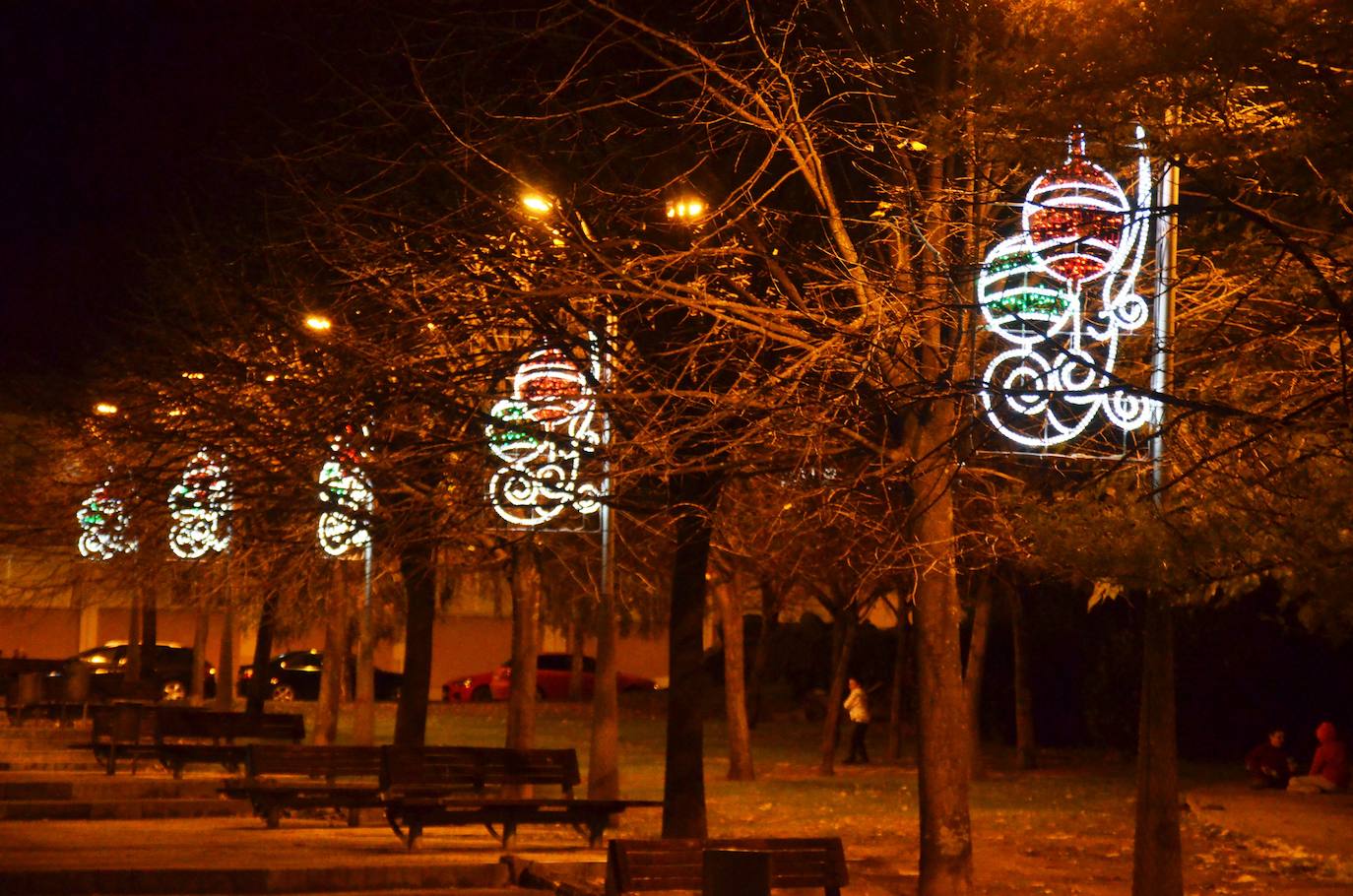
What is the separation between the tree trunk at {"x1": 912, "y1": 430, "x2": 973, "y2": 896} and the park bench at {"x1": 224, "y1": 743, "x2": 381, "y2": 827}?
613cm

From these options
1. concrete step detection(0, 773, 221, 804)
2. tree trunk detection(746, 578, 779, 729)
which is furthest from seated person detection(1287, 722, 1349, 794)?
tree trunk detection(746, 578, 779, 729)

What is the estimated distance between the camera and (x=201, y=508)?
58.4 ft

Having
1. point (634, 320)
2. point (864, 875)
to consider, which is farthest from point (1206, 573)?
point (634, 320)

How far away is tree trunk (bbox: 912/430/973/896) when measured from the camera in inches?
489

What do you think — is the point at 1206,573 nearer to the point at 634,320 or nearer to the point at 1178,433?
the point at 1178,433

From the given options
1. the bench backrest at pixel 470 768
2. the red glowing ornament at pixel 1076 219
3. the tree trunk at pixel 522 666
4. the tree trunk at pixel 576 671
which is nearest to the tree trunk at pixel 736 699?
the tree trunk at pixel 522 666

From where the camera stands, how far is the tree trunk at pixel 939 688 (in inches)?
489

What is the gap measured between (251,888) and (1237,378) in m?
8.22

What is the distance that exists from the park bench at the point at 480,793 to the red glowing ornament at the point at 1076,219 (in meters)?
6.89

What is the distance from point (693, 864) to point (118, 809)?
9546 millimetres

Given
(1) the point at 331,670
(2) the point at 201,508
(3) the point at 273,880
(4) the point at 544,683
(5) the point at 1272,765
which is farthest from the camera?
(4) the point at 544,683

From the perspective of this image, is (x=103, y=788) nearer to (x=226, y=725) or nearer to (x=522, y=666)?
(x=226, y=725)

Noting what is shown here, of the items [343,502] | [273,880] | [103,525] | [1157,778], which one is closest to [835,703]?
[103,525]

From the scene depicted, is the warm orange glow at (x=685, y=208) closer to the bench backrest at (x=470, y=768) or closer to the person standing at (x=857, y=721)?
the bench backrest at (x=470, y=768)
